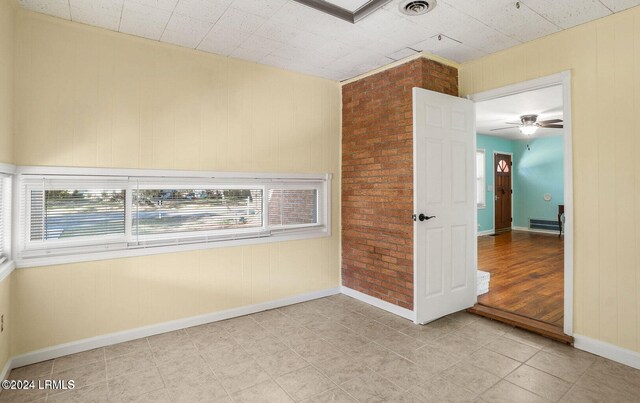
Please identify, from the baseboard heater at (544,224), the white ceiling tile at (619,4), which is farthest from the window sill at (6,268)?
the baseboard heater at (544,224)

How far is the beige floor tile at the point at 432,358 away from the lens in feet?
8.33

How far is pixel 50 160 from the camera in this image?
2.68m

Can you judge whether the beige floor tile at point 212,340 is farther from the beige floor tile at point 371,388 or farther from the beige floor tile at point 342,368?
the beige floor tile at point 371,388

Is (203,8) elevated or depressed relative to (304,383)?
A: elevated

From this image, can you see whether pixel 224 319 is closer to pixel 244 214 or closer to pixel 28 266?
pixel 244 214

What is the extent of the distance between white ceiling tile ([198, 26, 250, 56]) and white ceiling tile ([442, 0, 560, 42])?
173cm

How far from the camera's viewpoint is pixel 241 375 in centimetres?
245

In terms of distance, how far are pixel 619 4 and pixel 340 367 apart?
336cm

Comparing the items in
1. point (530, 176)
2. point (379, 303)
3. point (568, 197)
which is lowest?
point (379, 303)

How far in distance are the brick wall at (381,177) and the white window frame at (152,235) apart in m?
0.41

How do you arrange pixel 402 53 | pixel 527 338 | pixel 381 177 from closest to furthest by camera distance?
1. pixel 527 338
2. pixel 402 53
3. pixel 381 177

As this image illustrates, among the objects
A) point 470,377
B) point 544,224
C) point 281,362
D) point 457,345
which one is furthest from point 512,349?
point 544,224

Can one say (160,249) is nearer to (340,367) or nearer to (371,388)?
(340,367)

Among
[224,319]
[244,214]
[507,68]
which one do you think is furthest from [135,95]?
[507,68]
